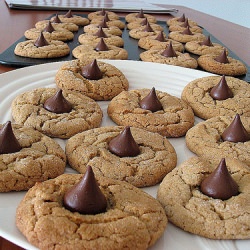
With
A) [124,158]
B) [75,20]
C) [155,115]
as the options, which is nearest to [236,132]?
[155,115]

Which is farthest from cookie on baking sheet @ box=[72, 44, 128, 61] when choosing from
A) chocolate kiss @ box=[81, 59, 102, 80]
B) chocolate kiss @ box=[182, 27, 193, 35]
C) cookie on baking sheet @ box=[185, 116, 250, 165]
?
cookie on baking sheet @ box=[185, 116, 250, 165]

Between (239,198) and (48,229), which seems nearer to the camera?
(48,229)

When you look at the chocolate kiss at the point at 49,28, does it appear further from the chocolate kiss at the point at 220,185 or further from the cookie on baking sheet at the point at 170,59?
the chocolate kiss at the point at 220,185

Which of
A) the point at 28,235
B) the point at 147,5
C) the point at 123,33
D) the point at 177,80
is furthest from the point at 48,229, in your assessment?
the point at 147,5

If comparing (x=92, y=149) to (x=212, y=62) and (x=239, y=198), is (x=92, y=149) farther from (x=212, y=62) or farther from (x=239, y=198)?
(x=212, y=62)

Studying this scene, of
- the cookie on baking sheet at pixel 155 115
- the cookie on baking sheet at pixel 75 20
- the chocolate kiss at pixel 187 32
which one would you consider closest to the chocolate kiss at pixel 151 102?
the cookie on baking sheet at pixel 155 115

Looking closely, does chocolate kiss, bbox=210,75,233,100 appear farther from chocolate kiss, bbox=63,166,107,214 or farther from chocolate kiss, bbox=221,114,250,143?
chocolate kiss, bbox=63,166,107,214

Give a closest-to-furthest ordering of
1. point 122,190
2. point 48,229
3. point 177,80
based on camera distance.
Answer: point 48,229 < point 122,190 < point 177,80
